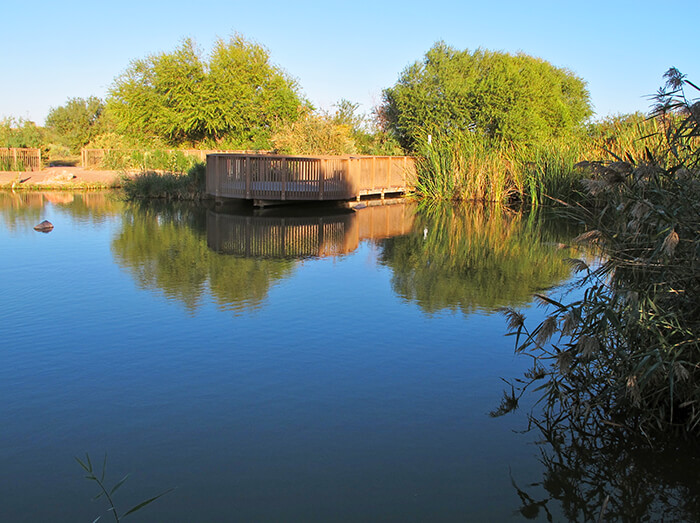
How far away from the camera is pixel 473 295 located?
8.86 m

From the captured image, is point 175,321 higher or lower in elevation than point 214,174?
lower

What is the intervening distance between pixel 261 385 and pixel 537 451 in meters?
2.22

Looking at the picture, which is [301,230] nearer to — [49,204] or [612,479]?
[49,204]

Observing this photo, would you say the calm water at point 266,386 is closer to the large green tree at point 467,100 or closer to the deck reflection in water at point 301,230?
the deck reflection in water at point 301,230

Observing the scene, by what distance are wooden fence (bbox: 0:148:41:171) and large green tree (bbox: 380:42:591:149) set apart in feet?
55.8

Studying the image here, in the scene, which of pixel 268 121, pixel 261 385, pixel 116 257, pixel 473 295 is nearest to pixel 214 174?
pixel 116 257

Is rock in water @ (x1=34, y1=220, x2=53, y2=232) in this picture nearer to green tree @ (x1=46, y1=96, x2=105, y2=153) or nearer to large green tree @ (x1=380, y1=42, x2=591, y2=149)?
large green tree @ (x1=380, y1=42, x2=591, y2=149)

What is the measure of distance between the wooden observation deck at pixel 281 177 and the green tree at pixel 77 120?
36592mm

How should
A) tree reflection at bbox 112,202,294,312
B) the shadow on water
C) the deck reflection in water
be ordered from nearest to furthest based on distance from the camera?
1. tree reflection at bbox 112,202,294,312
2. the shadow on water
3. the deck reflection in water

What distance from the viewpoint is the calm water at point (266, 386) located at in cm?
384

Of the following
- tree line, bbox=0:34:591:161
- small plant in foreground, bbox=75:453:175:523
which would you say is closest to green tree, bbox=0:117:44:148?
tree line, bbox=0:34:591:161

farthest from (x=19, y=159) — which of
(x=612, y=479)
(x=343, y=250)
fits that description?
(x=612, y=479)

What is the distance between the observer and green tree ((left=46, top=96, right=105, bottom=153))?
52219mm

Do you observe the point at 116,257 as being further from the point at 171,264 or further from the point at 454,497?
the point at 454,497
